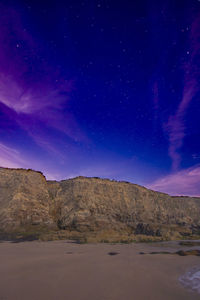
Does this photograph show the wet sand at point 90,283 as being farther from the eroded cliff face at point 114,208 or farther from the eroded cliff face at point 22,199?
the eroded cliff face at point 114,208

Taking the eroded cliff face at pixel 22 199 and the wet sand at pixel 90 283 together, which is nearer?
the wet sand at pixel 90 283

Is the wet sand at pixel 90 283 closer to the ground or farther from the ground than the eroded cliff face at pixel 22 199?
closer to the ground

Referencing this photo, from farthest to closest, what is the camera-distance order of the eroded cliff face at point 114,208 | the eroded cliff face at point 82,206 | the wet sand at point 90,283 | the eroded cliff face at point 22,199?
the eroded cliff face at point 114,208, the eroded cliff face at point 82,206, the eroded cliff face at point 22,199, the wet sand at point 90,283

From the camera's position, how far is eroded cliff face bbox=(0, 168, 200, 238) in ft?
68.5

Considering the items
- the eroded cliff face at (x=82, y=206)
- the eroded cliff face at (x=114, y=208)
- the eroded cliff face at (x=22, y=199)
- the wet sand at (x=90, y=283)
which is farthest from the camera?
the eroded cliff face at (x=114, y=208)

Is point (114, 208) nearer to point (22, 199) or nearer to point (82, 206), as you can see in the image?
point (82, 206)

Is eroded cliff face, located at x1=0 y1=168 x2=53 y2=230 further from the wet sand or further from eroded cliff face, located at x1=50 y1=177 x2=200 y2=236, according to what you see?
the wet sand

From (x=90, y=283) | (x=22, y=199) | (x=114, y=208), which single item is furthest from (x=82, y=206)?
(x=90, y=283)

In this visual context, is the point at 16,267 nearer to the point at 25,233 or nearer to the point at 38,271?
the point at 38,271

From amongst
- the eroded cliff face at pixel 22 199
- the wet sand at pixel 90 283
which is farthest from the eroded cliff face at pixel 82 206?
the wet sand at pixel 90 283

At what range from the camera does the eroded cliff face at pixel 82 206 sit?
20.9m

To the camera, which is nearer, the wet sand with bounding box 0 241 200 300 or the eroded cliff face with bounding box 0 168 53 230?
the wet sand with bounding box 0 241 200 300

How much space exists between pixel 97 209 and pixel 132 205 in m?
7.05

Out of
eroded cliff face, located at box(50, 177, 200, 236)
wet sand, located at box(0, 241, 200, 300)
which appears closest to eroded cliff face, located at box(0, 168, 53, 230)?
eroded cliff face, located at box(50, 177, 200, 236)
